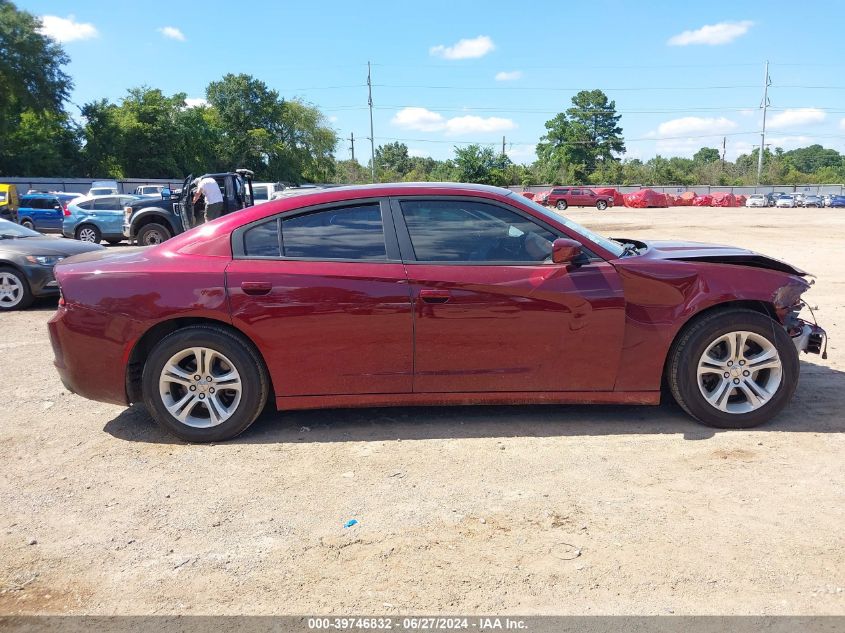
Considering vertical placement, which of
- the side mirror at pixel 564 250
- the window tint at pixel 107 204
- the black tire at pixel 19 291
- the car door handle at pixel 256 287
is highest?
the window tint at pixel 107 204

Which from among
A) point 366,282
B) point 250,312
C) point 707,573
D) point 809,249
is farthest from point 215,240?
point 809,249

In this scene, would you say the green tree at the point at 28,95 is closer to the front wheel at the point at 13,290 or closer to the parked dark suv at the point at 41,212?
the parked dark suv at the point at 41,212

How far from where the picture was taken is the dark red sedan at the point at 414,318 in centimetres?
398

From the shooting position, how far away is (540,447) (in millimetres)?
3920

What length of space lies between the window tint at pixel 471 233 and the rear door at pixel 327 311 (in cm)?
20

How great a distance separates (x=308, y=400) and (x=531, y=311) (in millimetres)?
1504

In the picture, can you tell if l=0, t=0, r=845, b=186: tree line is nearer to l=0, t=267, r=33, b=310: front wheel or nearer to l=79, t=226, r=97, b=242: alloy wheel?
l=79, t=226, r=97, b=242: alloy wheel

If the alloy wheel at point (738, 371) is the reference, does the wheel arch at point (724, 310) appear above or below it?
above

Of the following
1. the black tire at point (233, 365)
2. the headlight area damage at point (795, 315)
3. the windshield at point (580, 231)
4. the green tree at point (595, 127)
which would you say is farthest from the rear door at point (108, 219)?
the green tree at point (595, 127)

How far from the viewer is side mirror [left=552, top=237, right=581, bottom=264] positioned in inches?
156

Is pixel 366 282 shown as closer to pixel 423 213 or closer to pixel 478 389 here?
pixel 423 213

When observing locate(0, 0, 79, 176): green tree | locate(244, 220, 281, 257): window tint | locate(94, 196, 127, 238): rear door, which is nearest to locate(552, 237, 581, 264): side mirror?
locate(244, 220, 281, 257): window tint

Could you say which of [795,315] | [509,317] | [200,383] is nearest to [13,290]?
[200,383]

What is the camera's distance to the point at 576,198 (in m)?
54.5
